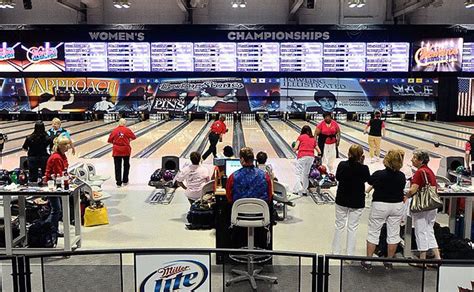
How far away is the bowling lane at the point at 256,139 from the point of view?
615 inches

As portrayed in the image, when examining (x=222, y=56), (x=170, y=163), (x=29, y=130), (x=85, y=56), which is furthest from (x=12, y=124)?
(x=170, y=163)

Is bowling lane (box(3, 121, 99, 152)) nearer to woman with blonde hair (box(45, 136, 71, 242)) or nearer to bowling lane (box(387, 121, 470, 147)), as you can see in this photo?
woman with blonde hair (box(45, 136, 71, 242))

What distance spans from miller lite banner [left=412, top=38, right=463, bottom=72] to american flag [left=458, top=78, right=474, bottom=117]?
139 centimetres

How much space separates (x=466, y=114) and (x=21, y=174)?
2474 cm

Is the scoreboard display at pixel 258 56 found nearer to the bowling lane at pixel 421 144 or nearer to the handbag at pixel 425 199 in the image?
the bowling lane at pixel 421 144

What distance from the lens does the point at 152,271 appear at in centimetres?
376

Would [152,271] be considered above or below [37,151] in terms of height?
below

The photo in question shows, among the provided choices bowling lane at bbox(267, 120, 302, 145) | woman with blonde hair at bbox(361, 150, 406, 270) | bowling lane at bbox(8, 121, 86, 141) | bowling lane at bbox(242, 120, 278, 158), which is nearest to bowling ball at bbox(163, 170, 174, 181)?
woman with blonde hair at bbox(361, 150, 406, 270)

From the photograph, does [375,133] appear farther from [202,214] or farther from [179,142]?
[179,142]

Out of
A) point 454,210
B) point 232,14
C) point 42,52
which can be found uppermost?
point 232,14

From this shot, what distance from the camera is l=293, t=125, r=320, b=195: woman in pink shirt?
9.05 meters

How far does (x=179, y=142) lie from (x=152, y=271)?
46.5ft

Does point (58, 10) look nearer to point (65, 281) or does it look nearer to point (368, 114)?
point (368, 114)

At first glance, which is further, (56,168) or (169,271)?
(56,168)
